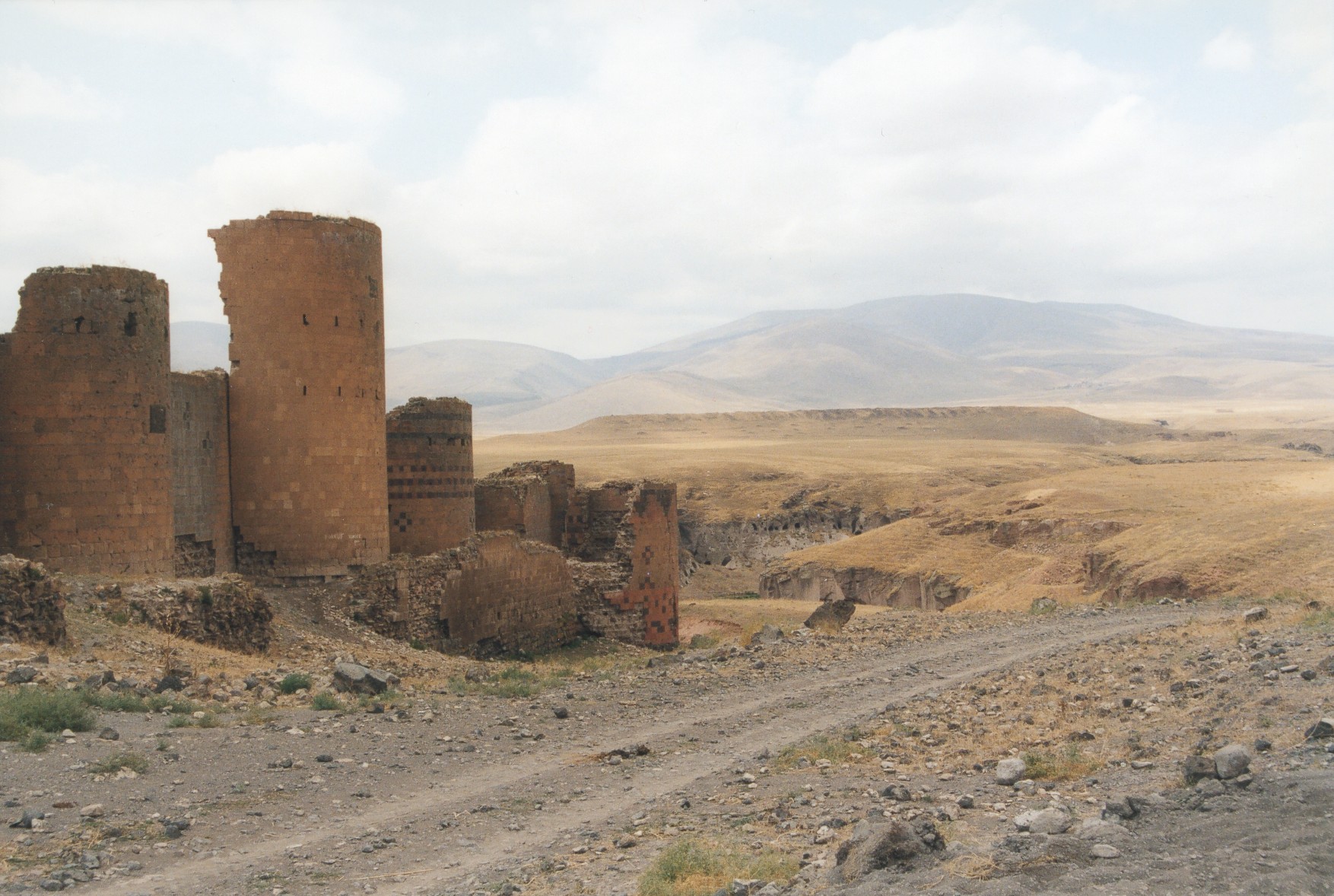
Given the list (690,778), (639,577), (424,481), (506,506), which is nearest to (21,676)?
(690,778)

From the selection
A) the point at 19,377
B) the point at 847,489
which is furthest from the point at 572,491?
the point at 847,489

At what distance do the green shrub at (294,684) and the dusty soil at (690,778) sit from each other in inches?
8.1

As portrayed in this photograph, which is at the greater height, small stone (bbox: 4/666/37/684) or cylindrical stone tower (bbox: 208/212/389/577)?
cylindrical stone tower (bbox: 208/212/389/577)

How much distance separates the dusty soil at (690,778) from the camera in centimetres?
655

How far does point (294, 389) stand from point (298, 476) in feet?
4.36

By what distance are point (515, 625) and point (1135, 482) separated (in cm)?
2875

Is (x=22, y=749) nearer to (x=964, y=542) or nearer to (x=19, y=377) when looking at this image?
(x=19, y=377)

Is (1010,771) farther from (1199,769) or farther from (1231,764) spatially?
(1231,764)

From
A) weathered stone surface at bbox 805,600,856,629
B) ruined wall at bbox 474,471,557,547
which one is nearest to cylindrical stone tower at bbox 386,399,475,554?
ruined wall at bbox 474,471,557,547

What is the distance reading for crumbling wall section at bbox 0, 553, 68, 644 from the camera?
1198 centimetres

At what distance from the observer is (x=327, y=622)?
59.1 feet

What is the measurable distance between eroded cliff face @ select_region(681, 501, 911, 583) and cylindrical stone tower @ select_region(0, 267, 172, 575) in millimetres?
38807

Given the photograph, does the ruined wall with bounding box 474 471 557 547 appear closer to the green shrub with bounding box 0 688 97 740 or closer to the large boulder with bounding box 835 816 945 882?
the green shrub with bounding box 0 688 97 740

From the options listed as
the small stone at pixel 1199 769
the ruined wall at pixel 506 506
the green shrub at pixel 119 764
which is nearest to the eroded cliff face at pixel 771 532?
the ruined wall at pixel 506 506
